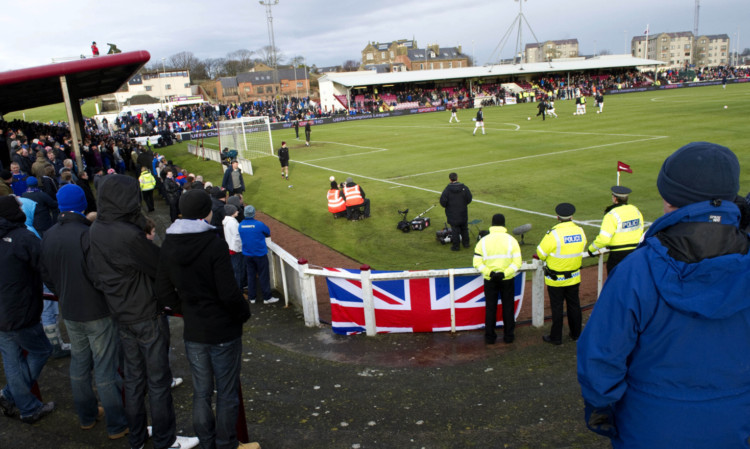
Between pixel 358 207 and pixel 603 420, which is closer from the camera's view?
pixel 603 420

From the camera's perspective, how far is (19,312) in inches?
201

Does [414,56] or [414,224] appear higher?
[414,56]

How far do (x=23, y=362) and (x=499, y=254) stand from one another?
578cm

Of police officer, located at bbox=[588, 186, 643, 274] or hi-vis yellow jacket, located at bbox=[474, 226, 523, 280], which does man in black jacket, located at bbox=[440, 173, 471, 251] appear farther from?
hi-vis yellow jacket, located at bbox=[474, 226, 523, 280]

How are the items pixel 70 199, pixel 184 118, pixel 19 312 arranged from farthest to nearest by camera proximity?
1. pixel 184 118
2. pixel 19 312
3. pixel 70 199

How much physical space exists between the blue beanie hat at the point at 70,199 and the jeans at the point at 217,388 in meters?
1.95

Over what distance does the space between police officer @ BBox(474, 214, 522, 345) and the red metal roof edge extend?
14.4m

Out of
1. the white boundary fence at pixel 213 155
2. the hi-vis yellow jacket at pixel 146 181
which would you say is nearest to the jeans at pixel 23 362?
the hi-vis yellow jacket at pixel 146 181

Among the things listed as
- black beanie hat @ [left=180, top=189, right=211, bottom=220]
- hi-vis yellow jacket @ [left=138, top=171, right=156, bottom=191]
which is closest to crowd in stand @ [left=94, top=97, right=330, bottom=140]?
hi-vis yellow jacket @ [left=138, top=171, right=156, bottom=191]

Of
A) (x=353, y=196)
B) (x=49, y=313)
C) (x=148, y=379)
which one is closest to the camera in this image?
(x=148, y=379)

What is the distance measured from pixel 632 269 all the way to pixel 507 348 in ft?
17.4

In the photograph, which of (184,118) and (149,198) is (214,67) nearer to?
(184,118)

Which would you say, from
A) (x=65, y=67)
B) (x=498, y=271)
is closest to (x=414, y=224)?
(x=498, y=271)

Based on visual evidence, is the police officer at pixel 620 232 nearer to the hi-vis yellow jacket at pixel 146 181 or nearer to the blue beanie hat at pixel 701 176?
the blue beanie hat at pixel 701 176
